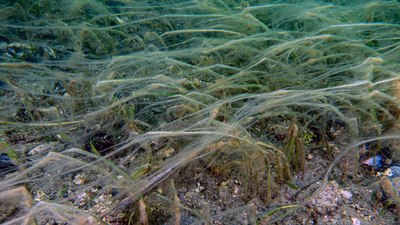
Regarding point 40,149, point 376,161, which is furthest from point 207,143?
point 40,149

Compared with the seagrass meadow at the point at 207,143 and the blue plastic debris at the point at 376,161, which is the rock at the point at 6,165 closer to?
the seagrass meadow at the point at 207,143

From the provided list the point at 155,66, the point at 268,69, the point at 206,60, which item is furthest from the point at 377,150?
the point at 155,66

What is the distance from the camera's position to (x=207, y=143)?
1.67 metres

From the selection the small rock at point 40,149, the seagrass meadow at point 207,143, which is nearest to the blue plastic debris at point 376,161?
the seagrass meadow at point 207,143

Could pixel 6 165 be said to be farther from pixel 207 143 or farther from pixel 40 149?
pixel 207 143

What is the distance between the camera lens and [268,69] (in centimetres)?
272

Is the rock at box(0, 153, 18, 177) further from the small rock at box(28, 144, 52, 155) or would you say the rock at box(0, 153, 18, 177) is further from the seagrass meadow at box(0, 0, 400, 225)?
the small rock at box(28, 144, 52, 155)

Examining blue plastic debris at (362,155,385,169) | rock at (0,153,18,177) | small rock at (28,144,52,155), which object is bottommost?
small rock at (28,144,52,155)

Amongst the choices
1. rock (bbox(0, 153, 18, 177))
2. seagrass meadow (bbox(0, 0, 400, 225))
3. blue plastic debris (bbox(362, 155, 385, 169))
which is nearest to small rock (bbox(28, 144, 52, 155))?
seagrass meadow (bbox(0, 0, 400, 225))

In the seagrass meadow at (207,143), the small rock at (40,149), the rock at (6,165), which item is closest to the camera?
the seagrass meadow at (207,143)

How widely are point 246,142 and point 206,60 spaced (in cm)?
140

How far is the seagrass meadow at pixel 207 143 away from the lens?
5.26ft

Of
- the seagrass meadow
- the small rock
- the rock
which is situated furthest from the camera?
the small rock

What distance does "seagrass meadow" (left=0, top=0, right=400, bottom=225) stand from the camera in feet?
5.26
